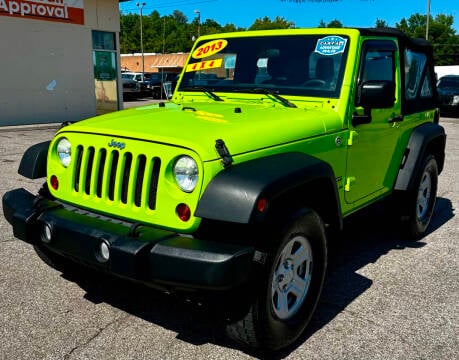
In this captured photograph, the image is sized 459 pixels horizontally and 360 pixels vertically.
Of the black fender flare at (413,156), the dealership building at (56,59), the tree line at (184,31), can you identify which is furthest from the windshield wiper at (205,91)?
the tree line at (184,31)

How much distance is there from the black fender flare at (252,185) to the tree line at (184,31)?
85.7m

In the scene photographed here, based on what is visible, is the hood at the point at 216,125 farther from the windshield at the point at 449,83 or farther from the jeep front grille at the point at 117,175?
the windshield at the point at 449,83

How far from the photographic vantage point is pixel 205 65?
453 cm

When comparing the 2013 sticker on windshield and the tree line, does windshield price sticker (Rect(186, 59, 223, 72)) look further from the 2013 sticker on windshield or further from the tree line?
the tree line

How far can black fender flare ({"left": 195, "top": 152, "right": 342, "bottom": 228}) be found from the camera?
2.43 meters

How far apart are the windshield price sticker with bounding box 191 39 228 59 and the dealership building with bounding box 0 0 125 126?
36.3 ft

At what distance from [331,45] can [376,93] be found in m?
0.59

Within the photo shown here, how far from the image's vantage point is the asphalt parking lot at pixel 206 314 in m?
2.98

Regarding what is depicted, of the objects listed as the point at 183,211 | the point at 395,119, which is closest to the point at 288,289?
the point at 183,211

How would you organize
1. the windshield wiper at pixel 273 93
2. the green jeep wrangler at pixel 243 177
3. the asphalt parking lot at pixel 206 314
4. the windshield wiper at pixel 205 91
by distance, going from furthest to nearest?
the windshield wiper at pixel 205 91
the windshield wiper at pixel 273 93
the asphalt parking lot at pixel 206 314
the green jeep wrangler at pixel 243 177

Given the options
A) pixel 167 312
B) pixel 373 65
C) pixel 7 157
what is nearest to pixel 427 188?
pixel 373 65

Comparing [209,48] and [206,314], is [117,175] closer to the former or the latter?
[206,314]

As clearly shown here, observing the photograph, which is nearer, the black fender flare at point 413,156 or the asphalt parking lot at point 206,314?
the asphalt parking lot at point 206,314

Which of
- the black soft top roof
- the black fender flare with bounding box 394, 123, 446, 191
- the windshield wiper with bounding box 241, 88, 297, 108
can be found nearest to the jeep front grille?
the windshield wiper with bounding box 241, 88, 297, 108
